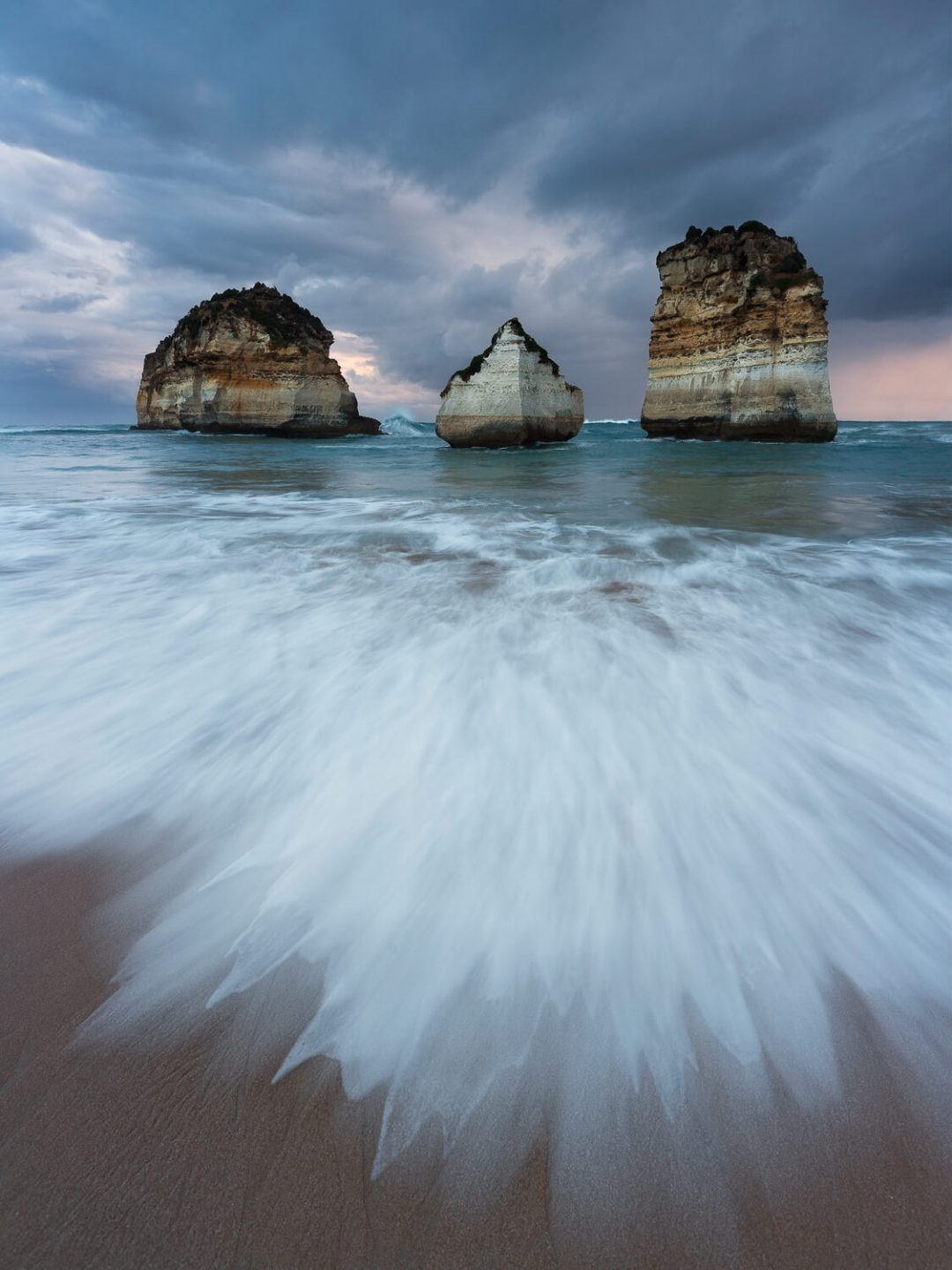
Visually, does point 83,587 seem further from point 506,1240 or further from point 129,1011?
point 506,1240

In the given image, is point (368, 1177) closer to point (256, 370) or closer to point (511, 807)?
point (511, 807)

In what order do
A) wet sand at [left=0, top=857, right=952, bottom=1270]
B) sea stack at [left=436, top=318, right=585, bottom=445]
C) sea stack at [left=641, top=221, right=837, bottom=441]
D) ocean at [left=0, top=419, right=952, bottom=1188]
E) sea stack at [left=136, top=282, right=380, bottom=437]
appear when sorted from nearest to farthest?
1. wet sand at [left=0, top=857, right=952, bottom=1270]
2. ocean at [left=0, top=419, right=952, bottom=1188]
3. sea stack at [left=436, top=318, right=585, bottom=445]
4. sea stack at [left=641, top=221, right=837, bottom=441]
5. sea stack at [left=136, top=282, right=380, bottom=437]

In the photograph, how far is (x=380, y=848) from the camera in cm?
146

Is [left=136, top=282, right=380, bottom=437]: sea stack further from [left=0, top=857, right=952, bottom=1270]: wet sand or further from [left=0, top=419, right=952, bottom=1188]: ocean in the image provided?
[left=0, top=857, right=952, bottom=1270]: wet sand

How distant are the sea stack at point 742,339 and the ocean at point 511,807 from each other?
83.8 ft

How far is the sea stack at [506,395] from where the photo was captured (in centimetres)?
2038

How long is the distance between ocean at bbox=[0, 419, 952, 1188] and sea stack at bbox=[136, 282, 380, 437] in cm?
3369

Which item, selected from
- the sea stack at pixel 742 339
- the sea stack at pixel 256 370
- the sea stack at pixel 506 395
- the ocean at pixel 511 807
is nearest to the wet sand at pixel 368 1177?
the ocean at pixel 511 807

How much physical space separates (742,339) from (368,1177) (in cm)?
3116

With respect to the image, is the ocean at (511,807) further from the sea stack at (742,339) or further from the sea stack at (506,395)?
the sea stack at (742,339)

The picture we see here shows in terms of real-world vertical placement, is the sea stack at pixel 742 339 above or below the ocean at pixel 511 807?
above

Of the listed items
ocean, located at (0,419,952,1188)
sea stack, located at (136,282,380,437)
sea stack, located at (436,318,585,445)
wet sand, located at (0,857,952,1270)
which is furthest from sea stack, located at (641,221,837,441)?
wet sand, located at (0,857,952,1270)

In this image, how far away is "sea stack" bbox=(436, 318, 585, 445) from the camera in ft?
66.8

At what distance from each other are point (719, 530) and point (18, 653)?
5554mm
